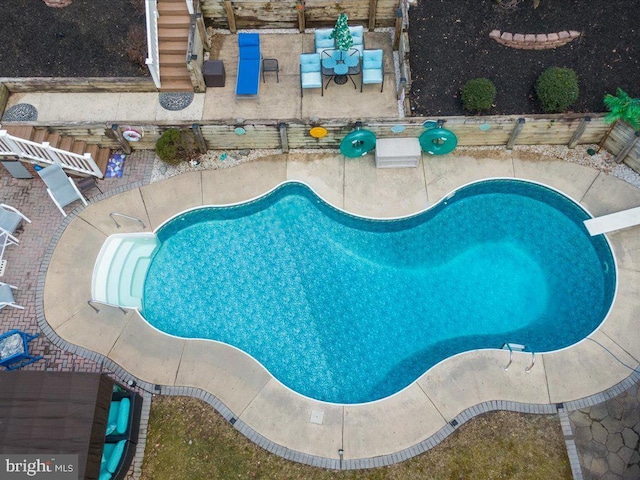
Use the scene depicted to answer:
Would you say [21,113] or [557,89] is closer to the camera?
[557,89]

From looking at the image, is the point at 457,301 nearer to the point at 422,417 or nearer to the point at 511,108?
the point at 422,417

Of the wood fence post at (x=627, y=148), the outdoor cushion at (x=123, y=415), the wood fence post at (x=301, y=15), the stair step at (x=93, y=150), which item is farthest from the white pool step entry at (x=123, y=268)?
the wood fence post at (x=627, y=148)

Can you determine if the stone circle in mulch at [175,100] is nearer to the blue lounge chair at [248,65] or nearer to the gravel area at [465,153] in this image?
the blue lounge chair at [248,65]

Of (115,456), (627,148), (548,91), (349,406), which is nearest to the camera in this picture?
(115,456)

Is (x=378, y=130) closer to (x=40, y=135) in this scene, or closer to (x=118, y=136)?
(x=118, y=136)

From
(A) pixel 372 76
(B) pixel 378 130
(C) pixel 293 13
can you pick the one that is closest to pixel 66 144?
(C) pixel 293 13

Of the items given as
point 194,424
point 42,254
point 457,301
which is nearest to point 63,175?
point 42,254

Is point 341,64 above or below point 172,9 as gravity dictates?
below

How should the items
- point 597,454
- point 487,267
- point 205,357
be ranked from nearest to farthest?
point 597,454 < point 205,357 < point 487,267
